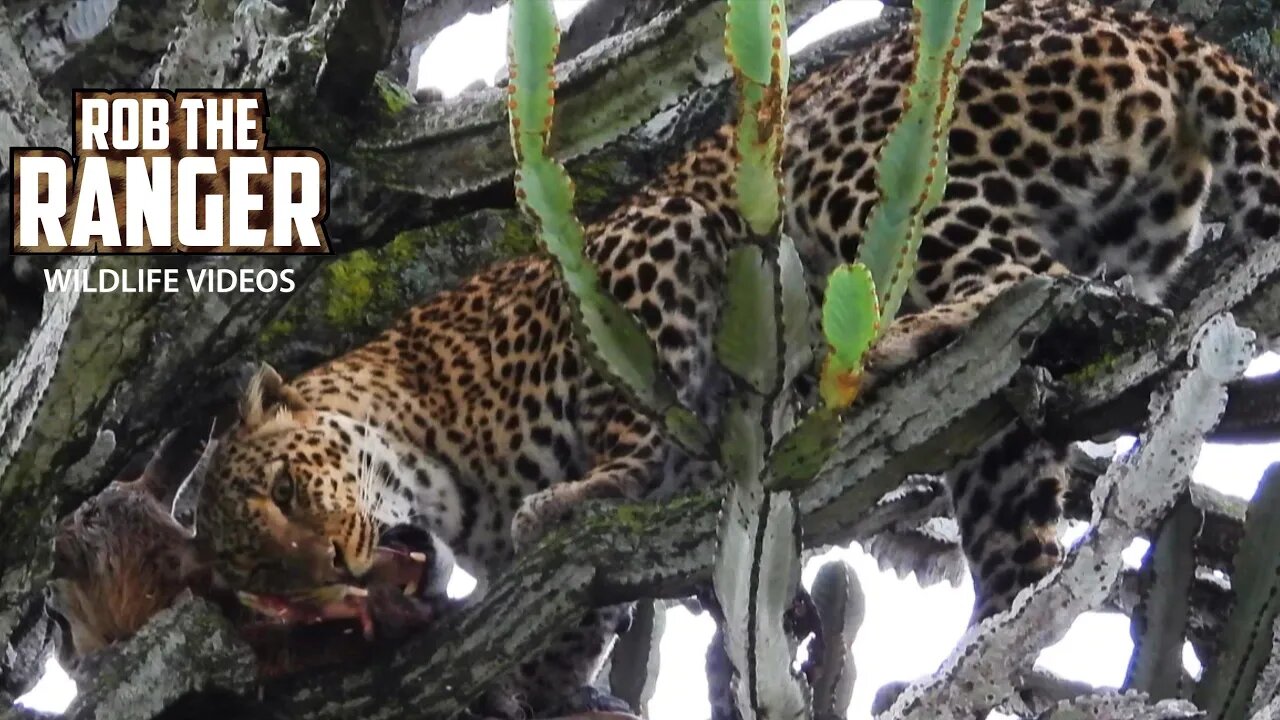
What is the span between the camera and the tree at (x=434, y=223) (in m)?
2.95

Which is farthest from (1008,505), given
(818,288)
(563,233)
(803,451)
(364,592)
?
(563,233)

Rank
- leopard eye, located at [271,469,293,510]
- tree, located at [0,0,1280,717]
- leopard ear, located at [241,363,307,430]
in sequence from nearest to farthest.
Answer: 1. tree, located at [0,0,1280,717]
2. leopard eye, located at [271,469,293,510]
3. leopard ear, located at [241,363,307,430]

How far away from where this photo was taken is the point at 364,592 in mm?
3910

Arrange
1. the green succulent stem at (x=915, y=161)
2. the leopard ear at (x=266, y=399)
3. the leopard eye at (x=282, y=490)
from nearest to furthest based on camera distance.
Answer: the green succulent stem at (x=915, y=161)
the leopard eye at (x=282, y=490)
the leopard ear at (x=266, y=399)

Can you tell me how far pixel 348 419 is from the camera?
18.5 ft

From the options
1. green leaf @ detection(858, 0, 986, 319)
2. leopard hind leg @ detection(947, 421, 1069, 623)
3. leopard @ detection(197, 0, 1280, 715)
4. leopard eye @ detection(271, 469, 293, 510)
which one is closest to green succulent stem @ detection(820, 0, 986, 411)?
green leaf @ detection(858, 0, 986, 319)

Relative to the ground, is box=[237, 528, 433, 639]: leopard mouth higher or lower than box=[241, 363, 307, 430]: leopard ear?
lower

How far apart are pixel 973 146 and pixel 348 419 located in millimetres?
2168

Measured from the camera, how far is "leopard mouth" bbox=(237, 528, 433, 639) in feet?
12.5

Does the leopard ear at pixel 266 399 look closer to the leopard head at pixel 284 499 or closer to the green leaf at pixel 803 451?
the leopard head at pixel 284 499

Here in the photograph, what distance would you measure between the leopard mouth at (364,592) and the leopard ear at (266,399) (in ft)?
1.65

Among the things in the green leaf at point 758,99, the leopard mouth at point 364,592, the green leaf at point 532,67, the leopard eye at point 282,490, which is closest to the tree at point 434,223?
the leopard mouth at point 364,592

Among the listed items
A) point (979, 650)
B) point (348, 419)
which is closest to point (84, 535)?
point (348, 419)

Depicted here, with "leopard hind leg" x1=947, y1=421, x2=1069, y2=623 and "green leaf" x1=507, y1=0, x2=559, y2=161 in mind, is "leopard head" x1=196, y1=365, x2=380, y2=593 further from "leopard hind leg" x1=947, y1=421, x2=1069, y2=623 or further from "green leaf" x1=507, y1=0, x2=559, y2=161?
"green leaf" x1=507, y1=0, x2=559, y2=161
